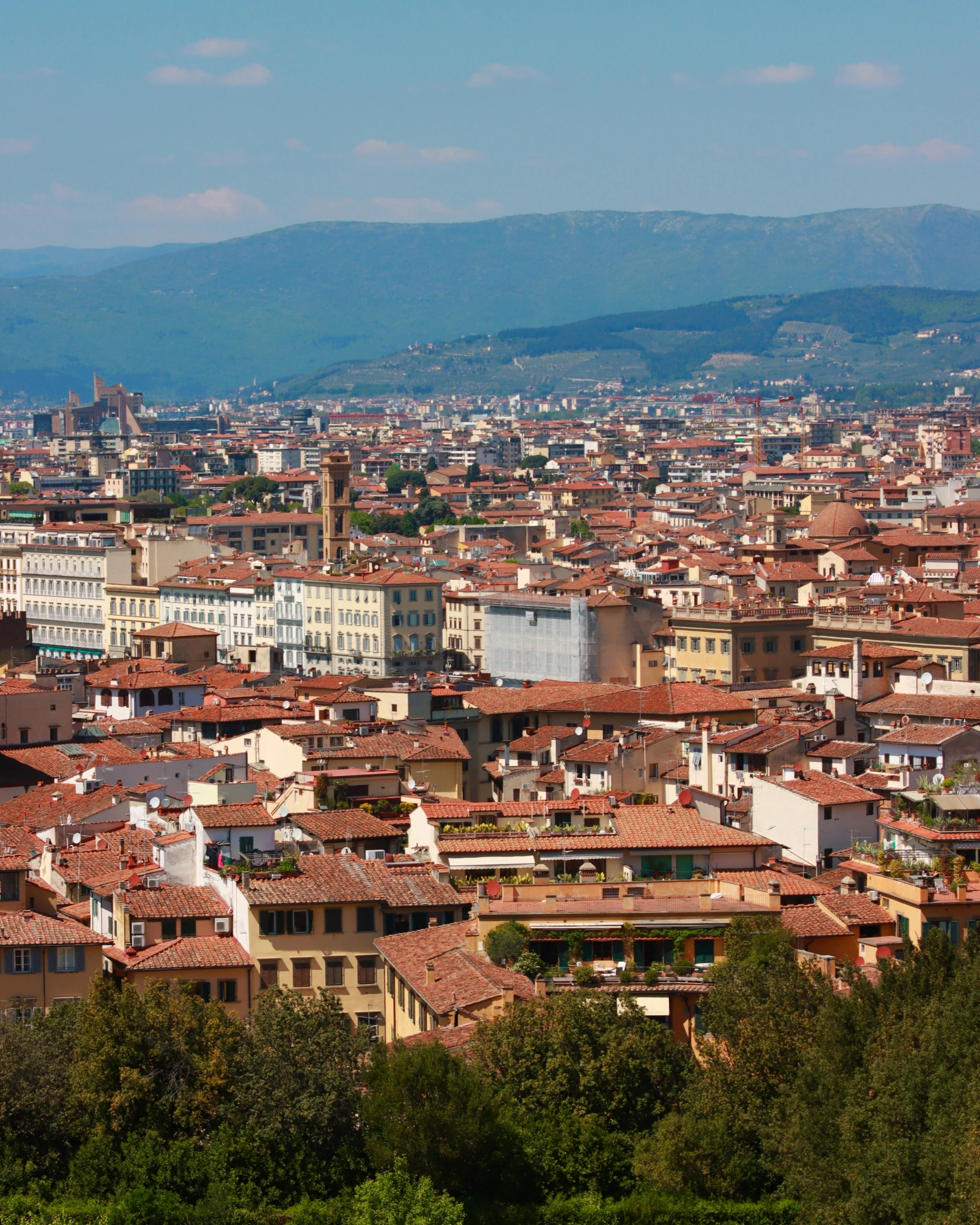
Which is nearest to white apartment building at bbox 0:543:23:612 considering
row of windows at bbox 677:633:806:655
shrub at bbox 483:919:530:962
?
row of windows at bbox 677:633:806:655

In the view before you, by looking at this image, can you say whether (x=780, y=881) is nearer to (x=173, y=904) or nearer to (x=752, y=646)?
(x=173, y=904)

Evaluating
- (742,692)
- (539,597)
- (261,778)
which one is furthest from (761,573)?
(261,778)

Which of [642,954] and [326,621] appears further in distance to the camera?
[326,621]

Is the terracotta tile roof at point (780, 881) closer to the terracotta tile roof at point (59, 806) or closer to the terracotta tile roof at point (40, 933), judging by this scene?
the terracotta tile roof at point (40, 933)

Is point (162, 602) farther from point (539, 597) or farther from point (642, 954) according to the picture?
point (642, 954)

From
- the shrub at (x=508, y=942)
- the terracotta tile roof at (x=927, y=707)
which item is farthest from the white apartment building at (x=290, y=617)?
the shrub at (x=508, y=942)

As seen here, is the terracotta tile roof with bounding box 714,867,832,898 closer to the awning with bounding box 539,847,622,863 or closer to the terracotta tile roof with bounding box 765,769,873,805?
the awning with bounding box 539,847,622,863

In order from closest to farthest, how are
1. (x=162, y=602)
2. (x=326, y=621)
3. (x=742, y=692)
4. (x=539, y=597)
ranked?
(x=742, y=692) → (x=539, y=597) → (x=326, y=621) → (x=162, y=602)
